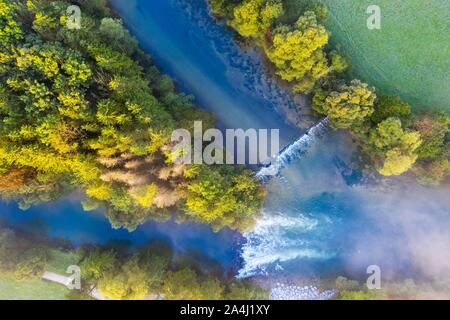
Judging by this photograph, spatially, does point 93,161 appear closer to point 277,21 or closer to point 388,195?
point 277,21

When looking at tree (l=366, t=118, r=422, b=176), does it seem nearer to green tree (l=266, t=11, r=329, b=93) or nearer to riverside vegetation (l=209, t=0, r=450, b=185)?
riverside vegetation (l=209, t=0, r=450, b=185)

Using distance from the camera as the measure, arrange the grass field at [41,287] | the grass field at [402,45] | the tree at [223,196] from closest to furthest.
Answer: the tree at [223,196]
the grass field at [402,45]
the grass field at [41,287]

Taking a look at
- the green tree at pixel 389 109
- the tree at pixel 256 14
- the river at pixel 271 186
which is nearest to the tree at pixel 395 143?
the green tree at pixel 389 109

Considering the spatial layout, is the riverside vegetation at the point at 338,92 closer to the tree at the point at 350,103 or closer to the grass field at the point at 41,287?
the tree at the point at 350,103

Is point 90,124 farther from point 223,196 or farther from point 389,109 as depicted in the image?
point 389,109

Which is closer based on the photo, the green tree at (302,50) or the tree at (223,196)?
the green tree at (302,50)

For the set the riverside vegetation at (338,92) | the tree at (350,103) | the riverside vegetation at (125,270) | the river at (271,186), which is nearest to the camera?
the riverside vegetation at (338,92)
